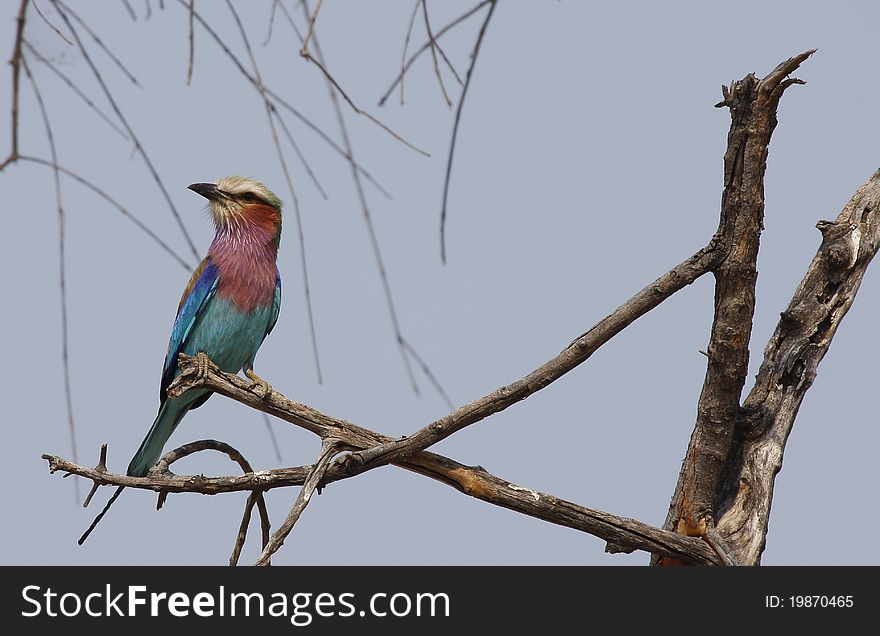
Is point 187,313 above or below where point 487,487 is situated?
above

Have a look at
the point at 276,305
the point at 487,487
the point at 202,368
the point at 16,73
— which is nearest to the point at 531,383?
the point at 487,487

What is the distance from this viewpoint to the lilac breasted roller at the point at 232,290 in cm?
457

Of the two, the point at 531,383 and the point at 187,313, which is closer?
the point at 531,383

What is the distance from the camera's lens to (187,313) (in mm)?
4617

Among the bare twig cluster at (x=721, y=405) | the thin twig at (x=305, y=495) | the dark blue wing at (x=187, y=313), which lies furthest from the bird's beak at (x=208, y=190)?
the thin twig at (x=305, y=495)

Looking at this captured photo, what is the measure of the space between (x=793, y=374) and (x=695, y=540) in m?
0.66

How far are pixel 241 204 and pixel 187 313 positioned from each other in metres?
0.57

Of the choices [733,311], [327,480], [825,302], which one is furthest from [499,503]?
[825,302]

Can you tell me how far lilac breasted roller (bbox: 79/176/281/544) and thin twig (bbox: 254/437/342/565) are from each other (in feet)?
4.82

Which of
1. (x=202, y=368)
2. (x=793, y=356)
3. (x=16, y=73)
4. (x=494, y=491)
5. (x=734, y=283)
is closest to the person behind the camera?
(x=16, y=73)

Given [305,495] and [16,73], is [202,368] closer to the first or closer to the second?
[305,495]

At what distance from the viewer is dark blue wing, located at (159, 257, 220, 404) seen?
15.1 feet

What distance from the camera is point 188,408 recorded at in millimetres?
4461
